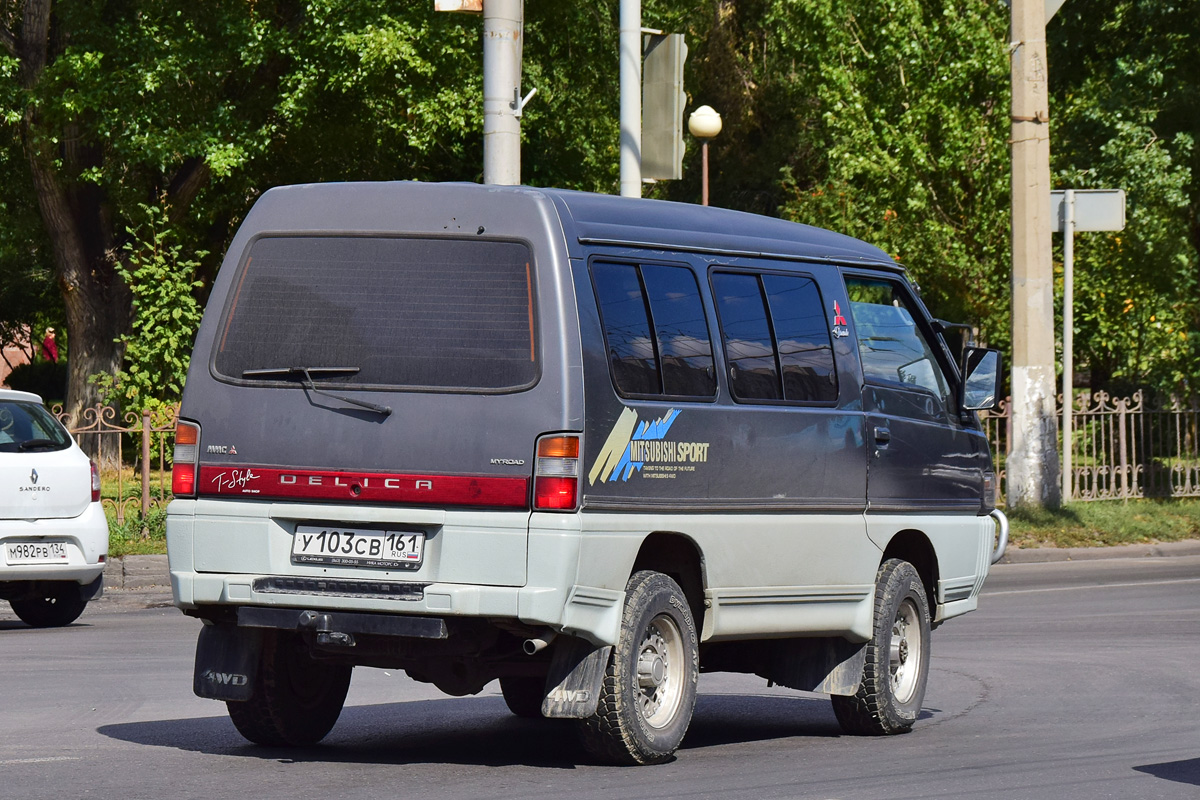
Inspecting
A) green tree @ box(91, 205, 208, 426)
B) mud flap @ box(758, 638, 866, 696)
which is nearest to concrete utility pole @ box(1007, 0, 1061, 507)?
green tree @ box(91, 205, 208, 426)

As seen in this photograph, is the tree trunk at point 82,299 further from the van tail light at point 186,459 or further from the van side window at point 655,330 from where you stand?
the van side window at point 655,330

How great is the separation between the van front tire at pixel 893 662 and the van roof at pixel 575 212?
5.53ft

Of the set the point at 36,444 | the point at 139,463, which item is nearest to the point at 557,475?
the point at 36,444

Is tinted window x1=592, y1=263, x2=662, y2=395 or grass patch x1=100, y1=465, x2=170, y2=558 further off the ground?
tinted window x1=592, y1=263, x2=662, y2=395

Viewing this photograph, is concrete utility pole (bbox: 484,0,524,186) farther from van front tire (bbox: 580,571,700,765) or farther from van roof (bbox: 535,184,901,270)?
van front tire (bbox: 580,571,700,765)

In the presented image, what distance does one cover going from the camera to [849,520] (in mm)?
8242

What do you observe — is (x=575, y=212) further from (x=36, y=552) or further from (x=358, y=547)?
(x=36, y=552)

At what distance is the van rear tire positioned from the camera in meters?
7.57

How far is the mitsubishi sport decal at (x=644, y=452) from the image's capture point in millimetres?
6910

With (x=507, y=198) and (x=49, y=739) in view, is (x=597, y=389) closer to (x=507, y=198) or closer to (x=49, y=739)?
(x=507, y=198)

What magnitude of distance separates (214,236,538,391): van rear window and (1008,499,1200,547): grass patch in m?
12.8

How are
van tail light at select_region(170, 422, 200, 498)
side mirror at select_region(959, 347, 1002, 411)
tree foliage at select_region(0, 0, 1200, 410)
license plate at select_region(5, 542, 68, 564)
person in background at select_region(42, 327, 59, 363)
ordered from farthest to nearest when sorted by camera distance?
1. person in background at select_region(42, 327, 59, 363)
2. tree foliage at select_region(0, 0, 1200, 410)
3. license plate at select_region(5, 542, 68, 564)
4. side mirror at select_region(959, 347, 1002, 411)
5. van tail light at select_region(170, 422, 200, 498)

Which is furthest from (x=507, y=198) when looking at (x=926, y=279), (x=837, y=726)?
(x=926, y=279)

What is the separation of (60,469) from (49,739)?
17.4ft
